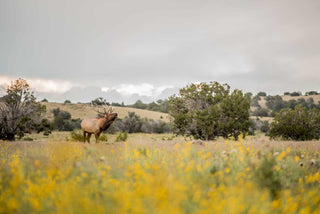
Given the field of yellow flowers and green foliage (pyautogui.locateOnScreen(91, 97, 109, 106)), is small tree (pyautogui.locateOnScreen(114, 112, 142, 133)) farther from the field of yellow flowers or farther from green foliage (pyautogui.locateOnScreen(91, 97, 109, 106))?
the field of yellow flowers

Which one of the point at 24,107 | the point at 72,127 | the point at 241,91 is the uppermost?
the point at 241,91

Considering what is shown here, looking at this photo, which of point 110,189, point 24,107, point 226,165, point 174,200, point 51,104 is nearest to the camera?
point 174,200

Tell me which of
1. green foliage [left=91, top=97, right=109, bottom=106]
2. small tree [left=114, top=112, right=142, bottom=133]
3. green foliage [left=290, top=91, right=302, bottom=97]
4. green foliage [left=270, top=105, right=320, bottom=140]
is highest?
green foliage [left=290, top=91, right=302, bottom=97]

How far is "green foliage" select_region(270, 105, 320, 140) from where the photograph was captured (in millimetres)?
17562

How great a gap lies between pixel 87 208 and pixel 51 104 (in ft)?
233

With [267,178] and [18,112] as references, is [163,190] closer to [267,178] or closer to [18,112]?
[267,178]

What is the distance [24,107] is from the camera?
17156mm

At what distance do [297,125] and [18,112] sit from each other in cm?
2087

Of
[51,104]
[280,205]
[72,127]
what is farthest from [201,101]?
[51,104]

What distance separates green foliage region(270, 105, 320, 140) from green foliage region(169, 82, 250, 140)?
4.93 meters

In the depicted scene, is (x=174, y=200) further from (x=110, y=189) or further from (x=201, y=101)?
(x=201, y=101)

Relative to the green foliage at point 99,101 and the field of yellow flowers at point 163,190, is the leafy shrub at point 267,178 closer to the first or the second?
the field of yellow flowers at point 163,190

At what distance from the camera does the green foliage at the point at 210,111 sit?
14.8m

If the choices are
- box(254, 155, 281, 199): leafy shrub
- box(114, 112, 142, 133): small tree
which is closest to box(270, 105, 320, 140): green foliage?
box(254, 155, 281, 199): leafy shrub
